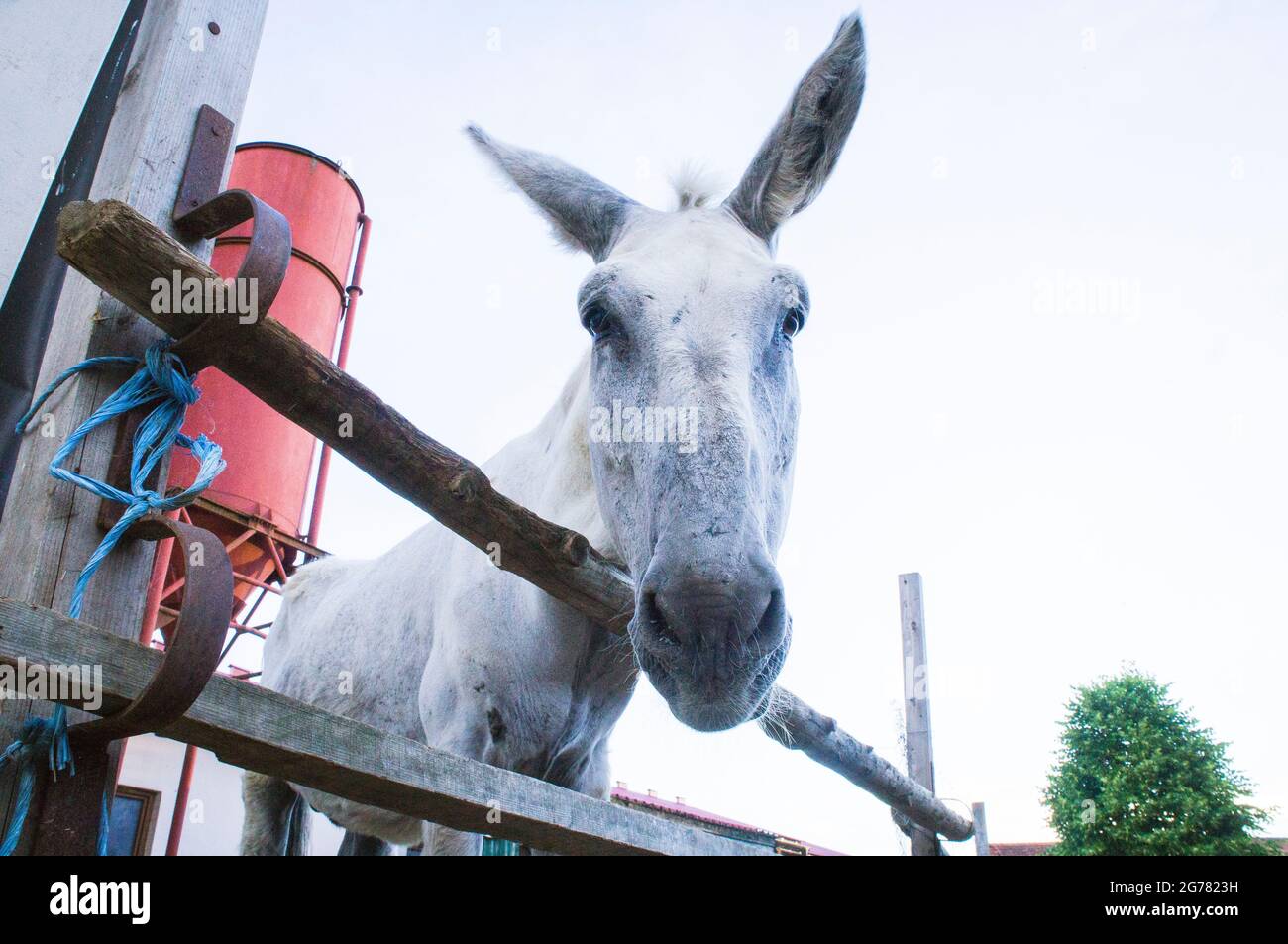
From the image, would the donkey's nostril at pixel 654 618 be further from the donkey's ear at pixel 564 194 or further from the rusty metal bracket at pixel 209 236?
the donkey's ear at pixel 564 194

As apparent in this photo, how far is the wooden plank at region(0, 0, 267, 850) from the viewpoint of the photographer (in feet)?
4.25

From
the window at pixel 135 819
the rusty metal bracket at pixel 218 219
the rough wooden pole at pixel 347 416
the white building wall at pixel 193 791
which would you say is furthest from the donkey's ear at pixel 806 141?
the window at pixel 135 819

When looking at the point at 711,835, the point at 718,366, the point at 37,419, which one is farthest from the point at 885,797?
the point at 37,419

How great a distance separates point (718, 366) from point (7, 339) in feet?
5.19

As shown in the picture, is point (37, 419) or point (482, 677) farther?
point (482, 677)

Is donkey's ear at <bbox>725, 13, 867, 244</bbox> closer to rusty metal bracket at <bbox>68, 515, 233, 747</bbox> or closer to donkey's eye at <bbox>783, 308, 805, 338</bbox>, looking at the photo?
donkey's eye at <bbox>783, 308, 805, 338</bbox>

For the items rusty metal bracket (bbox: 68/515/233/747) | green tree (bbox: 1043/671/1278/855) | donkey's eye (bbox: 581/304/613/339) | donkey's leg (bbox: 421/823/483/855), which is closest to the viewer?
rusty metal bracket (bbox: 68/515/233/747)

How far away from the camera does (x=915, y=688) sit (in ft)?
18.6

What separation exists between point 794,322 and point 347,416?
4.84 feet

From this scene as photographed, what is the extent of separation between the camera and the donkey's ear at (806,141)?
2.83 metres

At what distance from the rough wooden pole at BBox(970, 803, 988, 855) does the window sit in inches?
409

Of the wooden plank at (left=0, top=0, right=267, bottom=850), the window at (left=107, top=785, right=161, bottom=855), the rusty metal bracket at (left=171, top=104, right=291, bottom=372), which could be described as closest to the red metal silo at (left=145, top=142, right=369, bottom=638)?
the window at (left=107, top=785, right=161, bottom=855)

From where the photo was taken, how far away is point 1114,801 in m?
18.2

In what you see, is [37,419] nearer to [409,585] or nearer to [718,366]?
[718,366]
